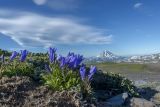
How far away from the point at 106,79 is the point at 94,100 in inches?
237

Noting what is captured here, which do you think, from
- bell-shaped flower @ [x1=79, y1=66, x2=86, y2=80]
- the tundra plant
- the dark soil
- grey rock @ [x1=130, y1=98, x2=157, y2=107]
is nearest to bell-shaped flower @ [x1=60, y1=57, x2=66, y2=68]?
the tundra plant

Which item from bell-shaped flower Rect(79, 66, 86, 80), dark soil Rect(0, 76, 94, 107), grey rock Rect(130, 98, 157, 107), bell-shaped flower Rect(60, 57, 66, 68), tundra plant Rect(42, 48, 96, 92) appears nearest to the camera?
dark soil Rect(0, 76, 94, 107)

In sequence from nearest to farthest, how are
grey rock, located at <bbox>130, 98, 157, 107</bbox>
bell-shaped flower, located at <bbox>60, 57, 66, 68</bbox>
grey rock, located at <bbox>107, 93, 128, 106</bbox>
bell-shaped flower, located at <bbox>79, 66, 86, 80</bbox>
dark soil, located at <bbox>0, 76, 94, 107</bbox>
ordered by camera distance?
1. dark soil, located at <bbox>0, 76, 94, 107</bbox>
2. bell-shaped flower, located at <bbox>79, 66, 86, 80</bbox>
3. bell-shaped flower, located at <bbox>60, 57, 66, 68</bbox>
4. grey rock, located at <bbox>107, 93, 128, 106</bbox>
5. grey rock, located at <bbox>130, 98, 157, 107</bbox>

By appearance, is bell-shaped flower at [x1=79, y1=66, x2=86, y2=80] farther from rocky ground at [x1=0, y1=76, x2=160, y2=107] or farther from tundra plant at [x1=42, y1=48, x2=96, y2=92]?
rocky ground at [x1=0, y1=76, x2=160, y2=107]

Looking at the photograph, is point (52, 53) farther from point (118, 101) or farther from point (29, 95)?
point (118, 101)

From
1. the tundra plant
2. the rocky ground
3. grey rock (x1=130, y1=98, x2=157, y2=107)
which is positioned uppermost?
the tundra plant

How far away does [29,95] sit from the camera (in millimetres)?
12180

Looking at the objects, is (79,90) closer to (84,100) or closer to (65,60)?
(84,100)

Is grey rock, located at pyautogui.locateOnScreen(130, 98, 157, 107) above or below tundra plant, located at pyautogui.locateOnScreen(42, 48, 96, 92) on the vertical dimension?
below

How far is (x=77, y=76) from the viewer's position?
46.1 feet

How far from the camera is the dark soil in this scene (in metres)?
11.6

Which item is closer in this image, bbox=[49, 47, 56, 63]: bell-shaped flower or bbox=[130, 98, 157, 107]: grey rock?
bbox=[49, 47, 56, 63]: bell-shaped flower

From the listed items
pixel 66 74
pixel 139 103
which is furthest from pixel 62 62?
pixel 139 103

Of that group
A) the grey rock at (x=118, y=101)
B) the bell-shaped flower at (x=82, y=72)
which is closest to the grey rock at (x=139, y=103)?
the grey rock at (x=118, y=101)
